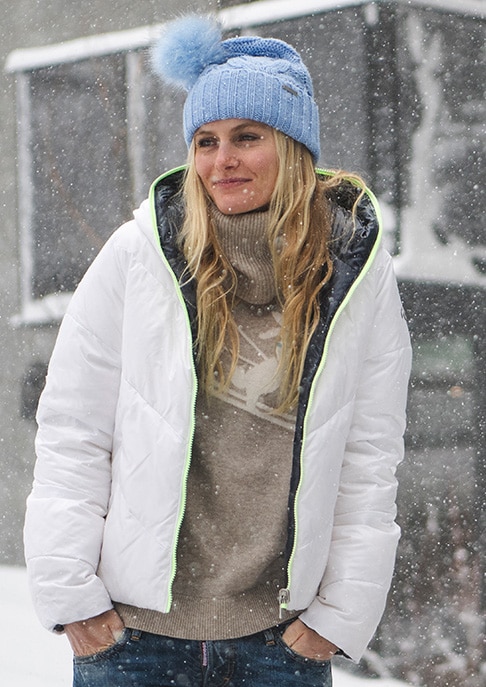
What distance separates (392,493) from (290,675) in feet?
1.31

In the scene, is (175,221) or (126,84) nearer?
(175,221)

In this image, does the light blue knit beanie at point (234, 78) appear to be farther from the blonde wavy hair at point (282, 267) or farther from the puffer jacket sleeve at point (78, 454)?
the puffer jacket sleeve at point (78, 454)

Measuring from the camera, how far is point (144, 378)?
190 cm

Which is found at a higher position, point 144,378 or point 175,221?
point 175,221

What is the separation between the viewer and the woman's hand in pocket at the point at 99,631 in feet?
6.18

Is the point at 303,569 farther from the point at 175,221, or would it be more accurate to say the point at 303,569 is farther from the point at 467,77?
the point at 467,77

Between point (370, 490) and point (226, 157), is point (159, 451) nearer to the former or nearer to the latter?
point (370, 490)

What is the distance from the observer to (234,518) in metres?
1.90

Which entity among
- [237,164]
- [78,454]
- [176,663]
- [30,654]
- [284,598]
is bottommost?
[30,654]

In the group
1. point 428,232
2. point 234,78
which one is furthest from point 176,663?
point 428,232

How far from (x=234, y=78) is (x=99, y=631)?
1.12 m

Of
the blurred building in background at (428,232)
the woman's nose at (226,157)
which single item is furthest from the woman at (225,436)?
the blurred building in background at (428,232)

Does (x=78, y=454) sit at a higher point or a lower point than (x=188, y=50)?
lower

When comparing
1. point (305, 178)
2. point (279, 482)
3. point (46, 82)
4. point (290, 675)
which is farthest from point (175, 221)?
point (46, 82)
